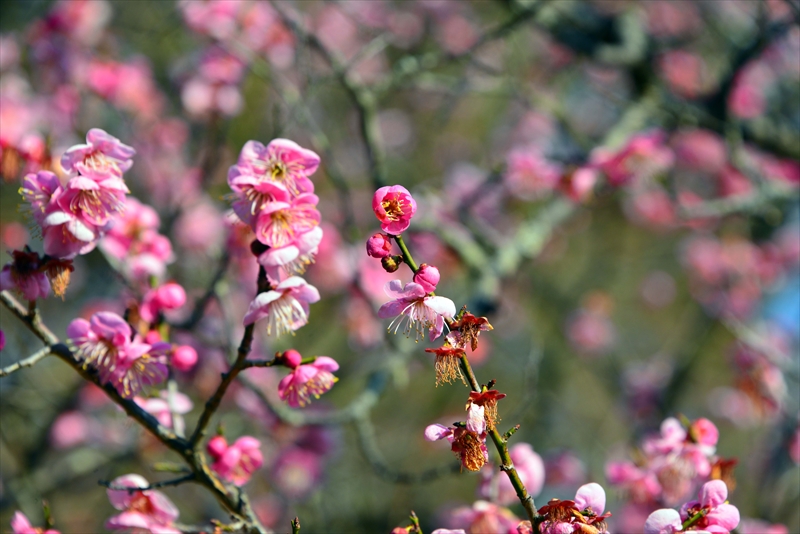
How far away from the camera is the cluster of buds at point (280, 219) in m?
1.40

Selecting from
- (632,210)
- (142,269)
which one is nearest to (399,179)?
(632,210)

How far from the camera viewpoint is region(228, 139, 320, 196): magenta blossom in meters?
1.48

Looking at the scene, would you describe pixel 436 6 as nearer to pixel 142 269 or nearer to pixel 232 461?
pixel 142 269

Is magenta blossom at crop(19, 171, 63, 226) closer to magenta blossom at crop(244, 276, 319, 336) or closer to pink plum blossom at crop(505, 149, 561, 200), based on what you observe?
magenta blossom at crop(244, 276, 319, 336)

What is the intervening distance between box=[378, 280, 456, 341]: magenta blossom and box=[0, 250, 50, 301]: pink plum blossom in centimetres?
76

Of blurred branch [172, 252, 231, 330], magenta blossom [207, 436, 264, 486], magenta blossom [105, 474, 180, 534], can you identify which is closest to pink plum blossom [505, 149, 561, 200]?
blurred branch [172, 252, 231, 330]

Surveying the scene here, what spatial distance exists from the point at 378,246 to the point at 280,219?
0.27 metres

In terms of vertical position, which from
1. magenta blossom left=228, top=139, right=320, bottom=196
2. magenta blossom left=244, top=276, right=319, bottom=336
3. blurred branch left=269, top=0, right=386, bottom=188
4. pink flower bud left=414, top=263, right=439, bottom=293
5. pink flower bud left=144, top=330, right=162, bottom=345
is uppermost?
blurred branch left=269, top=0, right=386, bottom=188

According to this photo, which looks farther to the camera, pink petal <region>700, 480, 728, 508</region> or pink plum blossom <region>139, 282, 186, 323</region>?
pink plum blossom <region>139, 282, 186, 323</region>

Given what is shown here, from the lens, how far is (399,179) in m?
6.41

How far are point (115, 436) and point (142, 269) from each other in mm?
2812

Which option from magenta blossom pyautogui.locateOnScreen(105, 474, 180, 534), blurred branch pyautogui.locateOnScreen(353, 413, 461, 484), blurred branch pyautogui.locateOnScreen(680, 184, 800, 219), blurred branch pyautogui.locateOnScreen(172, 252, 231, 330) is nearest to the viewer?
magenta blossom pyautogui.locateOnScreen(105, 474, 180, 534)

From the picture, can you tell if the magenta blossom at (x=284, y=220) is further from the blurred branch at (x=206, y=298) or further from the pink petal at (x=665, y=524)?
the pink petal at (x=665, y=524)

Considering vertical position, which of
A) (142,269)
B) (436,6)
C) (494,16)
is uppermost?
(436,6)
